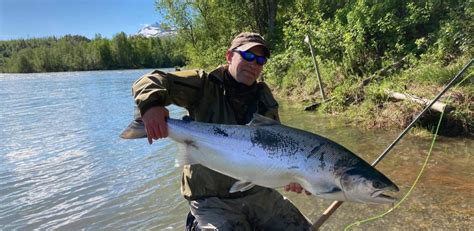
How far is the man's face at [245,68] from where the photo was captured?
3621 mm

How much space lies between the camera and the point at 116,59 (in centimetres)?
11888

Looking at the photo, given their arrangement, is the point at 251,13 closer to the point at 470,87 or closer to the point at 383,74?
the point at 383,74

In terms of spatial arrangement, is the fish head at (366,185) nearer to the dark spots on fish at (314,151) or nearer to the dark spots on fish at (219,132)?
the dark spots on fish at (314,151)

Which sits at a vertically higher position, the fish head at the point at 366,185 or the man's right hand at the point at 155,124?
the man's right hand at the point at 155,124

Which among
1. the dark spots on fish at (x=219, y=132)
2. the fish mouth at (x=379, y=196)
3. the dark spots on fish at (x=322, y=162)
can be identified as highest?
the dark spots on fish at (x=219, y=132)

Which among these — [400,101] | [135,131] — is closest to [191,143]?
[135,131]

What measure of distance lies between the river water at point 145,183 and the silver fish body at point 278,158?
325 centimetres

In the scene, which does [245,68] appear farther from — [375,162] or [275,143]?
[375,162]

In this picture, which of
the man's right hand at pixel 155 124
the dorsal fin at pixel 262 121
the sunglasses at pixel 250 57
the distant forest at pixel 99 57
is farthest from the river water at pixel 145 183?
the distant forest at pixel 99 57

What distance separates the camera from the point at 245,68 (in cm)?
365

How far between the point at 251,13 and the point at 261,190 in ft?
97.9

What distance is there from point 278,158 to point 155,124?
0.88m

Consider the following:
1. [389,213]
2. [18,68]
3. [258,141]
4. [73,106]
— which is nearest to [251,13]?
[73,106]

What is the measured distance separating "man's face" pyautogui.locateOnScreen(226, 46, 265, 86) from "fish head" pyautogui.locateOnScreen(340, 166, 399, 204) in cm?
143
